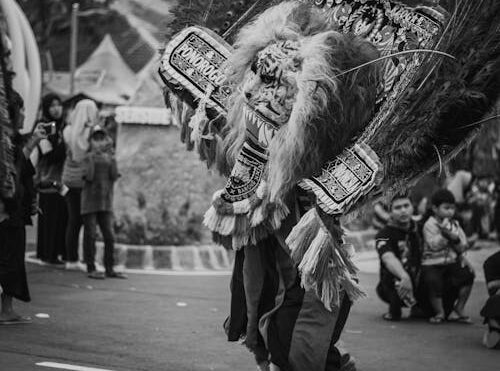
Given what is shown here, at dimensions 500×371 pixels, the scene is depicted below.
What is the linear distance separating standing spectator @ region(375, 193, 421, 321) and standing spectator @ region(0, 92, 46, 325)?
2.88 m

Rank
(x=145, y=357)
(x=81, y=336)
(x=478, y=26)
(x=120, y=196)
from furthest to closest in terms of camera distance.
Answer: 1. (x=120, y=196)
2. (x=81, y=336)
3. (x=145, y=357)
4. (x=478, y=26)

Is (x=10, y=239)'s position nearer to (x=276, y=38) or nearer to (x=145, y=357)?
(x=145, y=357)

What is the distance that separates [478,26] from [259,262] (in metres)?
1.43

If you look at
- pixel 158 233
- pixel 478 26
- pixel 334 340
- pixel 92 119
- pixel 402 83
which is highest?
pixel 478 26

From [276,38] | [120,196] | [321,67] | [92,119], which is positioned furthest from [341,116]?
[120,196]

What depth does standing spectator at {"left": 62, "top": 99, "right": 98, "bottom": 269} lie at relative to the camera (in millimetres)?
9562

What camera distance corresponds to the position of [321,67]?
3.79m

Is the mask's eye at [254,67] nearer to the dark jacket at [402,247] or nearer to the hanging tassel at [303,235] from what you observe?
the hanging tassel at [303,235]

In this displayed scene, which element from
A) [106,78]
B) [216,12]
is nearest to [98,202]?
[216,12]

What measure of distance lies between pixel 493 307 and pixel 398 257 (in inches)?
55.5

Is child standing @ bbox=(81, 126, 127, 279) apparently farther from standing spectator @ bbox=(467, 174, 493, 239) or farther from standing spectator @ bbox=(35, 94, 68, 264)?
standing spectator @ bbox=(467, 174, 493, 239)

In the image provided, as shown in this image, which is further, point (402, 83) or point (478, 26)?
point (402, 83)

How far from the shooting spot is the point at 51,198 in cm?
999

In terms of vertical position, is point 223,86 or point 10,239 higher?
point 223,86
